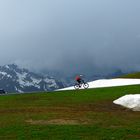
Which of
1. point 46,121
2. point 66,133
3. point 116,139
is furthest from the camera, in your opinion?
point 46,121

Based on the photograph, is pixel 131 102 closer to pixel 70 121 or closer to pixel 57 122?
pixel 70 121

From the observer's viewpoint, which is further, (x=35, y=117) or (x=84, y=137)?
(x=35, y=117)

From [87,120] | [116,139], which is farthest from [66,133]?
[87,120]

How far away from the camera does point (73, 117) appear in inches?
1531

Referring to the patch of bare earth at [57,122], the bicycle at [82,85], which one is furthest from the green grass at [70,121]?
the bicycle at [82,85]

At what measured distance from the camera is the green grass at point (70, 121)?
30.2m

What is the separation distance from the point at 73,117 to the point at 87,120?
1985 millimetres

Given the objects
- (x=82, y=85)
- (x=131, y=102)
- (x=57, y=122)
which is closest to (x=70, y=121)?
(x=57, y=122)

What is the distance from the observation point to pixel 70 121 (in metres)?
36.8

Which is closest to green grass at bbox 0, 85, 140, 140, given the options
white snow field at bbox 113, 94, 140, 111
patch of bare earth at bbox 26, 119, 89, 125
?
patch of bare earth at bbox 26, 119, 89, 125

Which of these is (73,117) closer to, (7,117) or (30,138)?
(7,117)

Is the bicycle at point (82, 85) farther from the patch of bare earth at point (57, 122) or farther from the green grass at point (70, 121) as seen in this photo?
the patch of bare earth at point (57, 122)

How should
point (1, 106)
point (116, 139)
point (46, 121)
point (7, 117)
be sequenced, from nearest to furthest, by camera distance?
point (116, 139), point (46, 121), point (7, 117), point (1, 106)

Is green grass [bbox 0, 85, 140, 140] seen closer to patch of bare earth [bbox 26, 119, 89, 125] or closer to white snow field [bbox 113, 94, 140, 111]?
patch of bare earth [bbox 26, 119, 89, 125]
